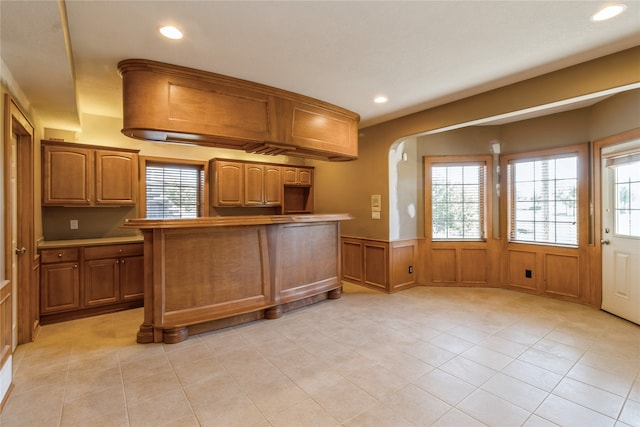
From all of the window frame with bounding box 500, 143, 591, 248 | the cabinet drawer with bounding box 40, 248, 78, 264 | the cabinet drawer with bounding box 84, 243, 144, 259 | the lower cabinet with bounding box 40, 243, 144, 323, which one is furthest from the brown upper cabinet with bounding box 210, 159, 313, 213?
the window frame with bounding box 500, 143, 591, 248

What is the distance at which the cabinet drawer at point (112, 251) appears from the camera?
372 centimetres

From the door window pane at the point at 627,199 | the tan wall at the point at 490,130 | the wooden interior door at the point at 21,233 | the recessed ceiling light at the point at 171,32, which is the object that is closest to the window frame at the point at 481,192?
the tan wall at the point at 490,130

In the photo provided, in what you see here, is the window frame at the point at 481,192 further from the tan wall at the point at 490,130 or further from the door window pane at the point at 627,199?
the door window pane at the point at 627,199

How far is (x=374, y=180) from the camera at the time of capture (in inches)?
195

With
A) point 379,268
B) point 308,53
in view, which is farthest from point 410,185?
point 308,53

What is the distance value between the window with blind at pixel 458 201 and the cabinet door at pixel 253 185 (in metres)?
2.92

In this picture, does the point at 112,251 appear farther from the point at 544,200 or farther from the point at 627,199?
the point at 627,199

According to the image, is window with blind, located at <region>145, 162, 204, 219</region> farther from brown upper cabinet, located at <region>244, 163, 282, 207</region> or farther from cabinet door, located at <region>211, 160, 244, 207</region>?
brown upper cabinet, located at <region>244, 163, 282, 207</region>

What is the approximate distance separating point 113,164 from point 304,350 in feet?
11.2


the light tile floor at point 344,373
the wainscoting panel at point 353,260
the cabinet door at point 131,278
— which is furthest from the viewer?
the wainscoting panel at point 353,260

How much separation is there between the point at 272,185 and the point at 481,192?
3533 mm

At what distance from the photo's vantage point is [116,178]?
4.09 m

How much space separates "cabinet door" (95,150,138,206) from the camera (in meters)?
3.98

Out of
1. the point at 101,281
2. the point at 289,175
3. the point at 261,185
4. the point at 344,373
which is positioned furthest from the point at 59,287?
the point at 289,175
